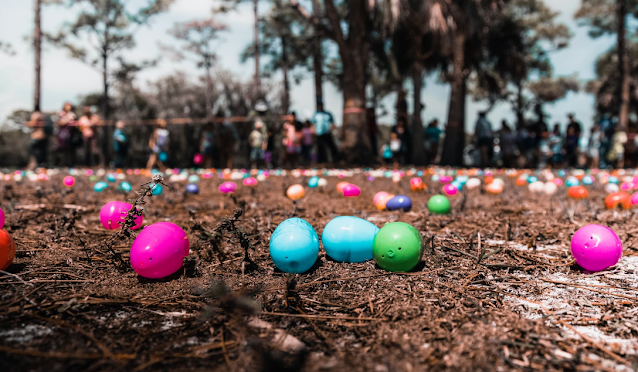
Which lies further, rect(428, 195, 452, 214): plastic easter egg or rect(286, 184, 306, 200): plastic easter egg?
rect(286, 184, 306, 200): plastic easter egg

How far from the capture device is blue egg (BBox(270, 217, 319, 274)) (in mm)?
2412

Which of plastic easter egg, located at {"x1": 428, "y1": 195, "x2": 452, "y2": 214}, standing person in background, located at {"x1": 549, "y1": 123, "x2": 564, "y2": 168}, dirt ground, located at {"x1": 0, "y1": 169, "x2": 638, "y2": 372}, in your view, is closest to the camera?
dirt ground, located at {"x1": 0, "y1": 169, "x2": 638, "y2": 372}

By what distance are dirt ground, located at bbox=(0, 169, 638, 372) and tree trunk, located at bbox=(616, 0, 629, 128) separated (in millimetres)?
17598

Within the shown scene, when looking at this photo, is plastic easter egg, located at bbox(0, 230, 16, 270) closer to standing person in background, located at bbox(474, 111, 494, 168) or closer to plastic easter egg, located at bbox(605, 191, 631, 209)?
plastic easter egg, located at bbox(605, 191, 631, 209)

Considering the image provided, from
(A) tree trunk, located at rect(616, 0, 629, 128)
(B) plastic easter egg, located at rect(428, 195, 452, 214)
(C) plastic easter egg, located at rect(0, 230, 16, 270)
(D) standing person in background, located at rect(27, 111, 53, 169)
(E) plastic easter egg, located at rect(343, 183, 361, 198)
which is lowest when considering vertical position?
(C) plastic easter egg, located at rect(0, 230, 16, 270)

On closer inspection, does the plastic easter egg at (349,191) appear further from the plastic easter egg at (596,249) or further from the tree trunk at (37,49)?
the tree trunk at (37,49)

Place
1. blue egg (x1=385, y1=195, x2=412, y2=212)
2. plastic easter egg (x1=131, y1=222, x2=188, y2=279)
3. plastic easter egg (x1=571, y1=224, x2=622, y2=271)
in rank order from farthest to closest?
blue egg (x1=385, y1=195, x2=412, y2=212)
plastic easter egg (x1=571, y1=224, x2=622, y2=271)
plastic easter egg (x1=131, y1=222, x2=188, y2=279)

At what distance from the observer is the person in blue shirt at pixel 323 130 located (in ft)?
42.8

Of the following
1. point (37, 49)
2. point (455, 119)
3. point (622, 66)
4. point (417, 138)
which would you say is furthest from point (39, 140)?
point (622, 66)

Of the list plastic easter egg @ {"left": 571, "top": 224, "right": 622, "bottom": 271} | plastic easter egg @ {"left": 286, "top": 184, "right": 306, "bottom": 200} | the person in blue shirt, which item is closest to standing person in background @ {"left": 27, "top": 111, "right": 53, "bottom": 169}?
the person in blue shirt

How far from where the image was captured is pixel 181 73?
3142 centimetres

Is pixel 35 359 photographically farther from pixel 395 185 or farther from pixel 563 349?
pixel 395 185

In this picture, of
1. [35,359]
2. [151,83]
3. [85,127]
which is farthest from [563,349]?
[151,83]

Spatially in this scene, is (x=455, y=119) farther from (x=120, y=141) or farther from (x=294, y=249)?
(x=294, y=249)
